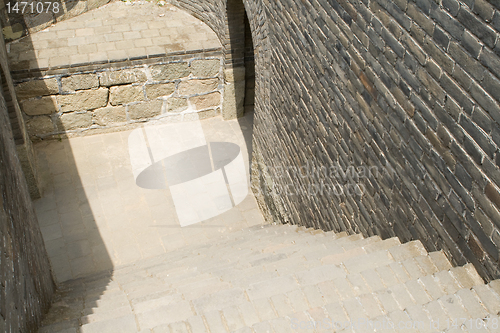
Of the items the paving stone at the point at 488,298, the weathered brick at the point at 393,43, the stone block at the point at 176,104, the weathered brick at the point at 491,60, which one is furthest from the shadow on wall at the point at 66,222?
the weathered brick at the point at 491,60

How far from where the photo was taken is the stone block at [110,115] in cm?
725

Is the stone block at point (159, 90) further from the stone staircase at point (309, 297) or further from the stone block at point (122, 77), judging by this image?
the stone staircase at point (309, 297)

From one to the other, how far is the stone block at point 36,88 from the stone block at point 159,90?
1433 millimetres

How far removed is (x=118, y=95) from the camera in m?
7.13

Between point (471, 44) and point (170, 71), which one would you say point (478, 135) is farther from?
point (170, 71)

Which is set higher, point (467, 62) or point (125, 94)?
point (467, 62)

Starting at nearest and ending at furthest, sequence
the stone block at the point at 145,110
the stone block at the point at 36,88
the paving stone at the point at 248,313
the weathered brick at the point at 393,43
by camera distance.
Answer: the paving stone at the point at 248,313
the weathered brick at the point at 393,43
the stone block at the point at 36,88
the stone block at the point at 145,110

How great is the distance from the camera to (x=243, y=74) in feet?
24.5

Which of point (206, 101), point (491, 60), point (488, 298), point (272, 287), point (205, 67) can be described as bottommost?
point (206, 101)

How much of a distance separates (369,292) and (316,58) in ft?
7.03

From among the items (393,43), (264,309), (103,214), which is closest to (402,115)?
(393,43)

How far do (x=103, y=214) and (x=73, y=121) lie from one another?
79.7 inches

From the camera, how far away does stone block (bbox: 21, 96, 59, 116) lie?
6.70 meters

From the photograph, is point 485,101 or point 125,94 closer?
point 485,101
